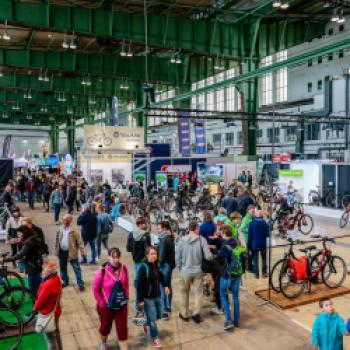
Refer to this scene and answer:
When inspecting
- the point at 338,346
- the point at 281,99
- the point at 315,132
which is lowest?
the point at 338,346

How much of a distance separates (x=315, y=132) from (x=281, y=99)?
221 inches

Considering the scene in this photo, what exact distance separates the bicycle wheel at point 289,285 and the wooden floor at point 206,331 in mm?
533

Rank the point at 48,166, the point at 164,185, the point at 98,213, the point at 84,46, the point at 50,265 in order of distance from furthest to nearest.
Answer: the point at 48,166
the point at 84,46
the point at 164,185
the point at 98,213
the point at 50,265

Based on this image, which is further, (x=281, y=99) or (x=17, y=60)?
(x=281, y=99)

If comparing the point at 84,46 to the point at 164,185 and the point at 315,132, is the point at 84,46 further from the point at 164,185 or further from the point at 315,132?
the point at 315,132

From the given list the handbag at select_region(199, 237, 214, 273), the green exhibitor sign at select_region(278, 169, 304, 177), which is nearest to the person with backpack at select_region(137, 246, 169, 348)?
the handbag at select_region(199, 237, 214, 273)

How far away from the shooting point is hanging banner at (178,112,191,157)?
82.5 feet

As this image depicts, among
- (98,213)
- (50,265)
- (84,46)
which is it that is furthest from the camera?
(84,46)

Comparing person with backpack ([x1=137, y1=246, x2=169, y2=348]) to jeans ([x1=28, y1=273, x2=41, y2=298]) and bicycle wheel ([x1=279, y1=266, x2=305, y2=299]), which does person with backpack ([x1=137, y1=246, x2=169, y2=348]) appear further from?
bicycle wheel ([x1=279, y1=266, x2=305, y2=299])

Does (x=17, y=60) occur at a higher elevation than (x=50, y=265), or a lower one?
higher

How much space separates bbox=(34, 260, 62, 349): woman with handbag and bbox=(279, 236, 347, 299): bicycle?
13.3 feet

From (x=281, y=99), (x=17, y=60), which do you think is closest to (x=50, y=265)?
(x=17, y=60)

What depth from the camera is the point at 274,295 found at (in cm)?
733

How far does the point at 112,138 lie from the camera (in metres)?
22.4
